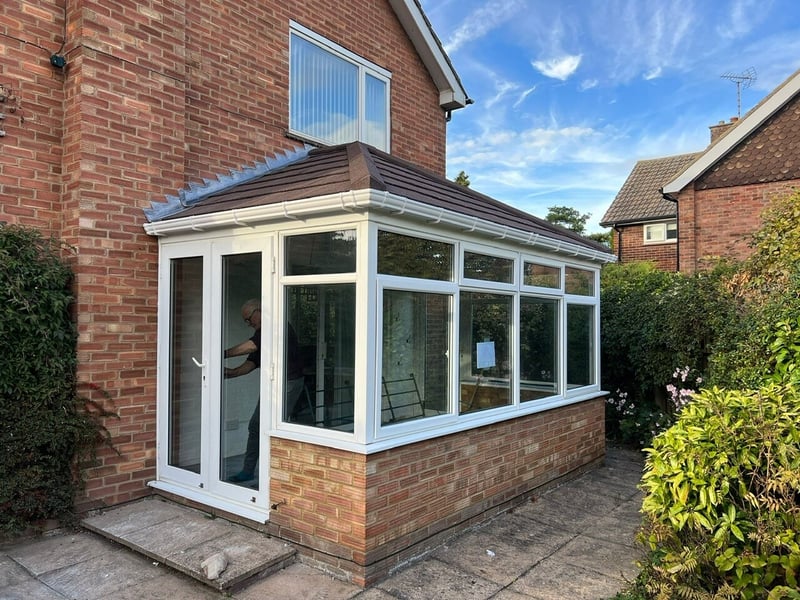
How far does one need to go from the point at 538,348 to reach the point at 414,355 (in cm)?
210

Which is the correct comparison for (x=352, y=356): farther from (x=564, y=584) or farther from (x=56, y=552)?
(x=56, y=552)

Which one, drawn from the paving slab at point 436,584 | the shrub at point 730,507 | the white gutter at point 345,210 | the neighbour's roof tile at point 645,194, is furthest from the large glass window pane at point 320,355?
the neighbour's roof tile at point 645,194

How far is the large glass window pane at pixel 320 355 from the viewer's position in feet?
13.3

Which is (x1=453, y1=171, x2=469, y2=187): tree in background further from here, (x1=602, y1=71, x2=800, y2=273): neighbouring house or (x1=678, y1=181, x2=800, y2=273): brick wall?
(x1=678, y1=181, x2=800, y2=273): brick wall

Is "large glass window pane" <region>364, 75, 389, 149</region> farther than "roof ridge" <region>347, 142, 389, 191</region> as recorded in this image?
Yes

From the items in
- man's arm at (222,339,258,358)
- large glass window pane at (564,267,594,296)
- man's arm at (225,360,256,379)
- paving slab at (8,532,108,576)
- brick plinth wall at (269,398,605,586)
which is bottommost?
paving slab at (8,532,108,576)

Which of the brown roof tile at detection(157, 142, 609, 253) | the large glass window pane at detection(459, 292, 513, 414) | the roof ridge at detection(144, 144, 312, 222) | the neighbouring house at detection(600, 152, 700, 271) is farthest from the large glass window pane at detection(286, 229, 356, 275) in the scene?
the neighbouring house at detection(600, 152, 700, 271)

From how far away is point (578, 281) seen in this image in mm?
6789

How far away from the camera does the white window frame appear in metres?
18.0

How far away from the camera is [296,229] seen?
4.29 m

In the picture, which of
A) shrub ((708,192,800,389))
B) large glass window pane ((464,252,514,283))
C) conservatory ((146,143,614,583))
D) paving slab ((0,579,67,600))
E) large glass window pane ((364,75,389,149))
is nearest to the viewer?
paving slab ((0,579,67,600))

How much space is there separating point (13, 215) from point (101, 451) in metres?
2.16

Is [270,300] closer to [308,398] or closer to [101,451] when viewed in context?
[308,398]

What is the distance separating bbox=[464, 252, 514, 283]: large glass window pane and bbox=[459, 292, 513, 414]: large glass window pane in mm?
167
